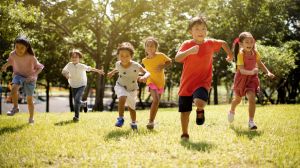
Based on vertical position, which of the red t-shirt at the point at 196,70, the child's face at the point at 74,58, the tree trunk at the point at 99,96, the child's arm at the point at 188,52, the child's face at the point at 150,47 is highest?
the child's face at the point at 150,47

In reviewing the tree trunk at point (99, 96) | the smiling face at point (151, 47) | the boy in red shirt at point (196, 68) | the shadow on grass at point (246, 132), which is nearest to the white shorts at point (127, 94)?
the smiling face at point (151, 47)

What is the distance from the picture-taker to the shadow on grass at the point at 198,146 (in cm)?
517

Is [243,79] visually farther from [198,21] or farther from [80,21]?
[80,21]

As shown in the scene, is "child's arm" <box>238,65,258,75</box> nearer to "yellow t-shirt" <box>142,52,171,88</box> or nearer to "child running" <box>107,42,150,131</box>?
"yellow t-shirt" <box>142,52,171,88</box>

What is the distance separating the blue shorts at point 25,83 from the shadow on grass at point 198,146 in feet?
14.4

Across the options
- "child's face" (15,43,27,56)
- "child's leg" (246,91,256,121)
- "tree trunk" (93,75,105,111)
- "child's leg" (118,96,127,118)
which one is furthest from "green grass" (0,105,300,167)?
"tree trunk" (93,75,105,111)

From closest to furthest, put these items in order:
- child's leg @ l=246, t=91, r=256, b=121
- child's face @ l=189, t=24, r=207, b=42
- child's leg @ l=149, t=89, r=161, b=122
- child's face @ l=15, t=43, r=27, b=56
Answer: child's face @ l=189, t=24, r=207, b=42 → child's leg @ l=246, t=91, r=256, b=121 → child's leg @ l=149, t=89, r=161, b=122 → child's face @ l=15, t=43, r=27, b=56

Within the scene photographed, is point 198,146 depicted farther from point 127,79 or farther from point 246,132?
point 127,79

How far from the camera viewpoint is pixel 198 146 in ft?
17.6

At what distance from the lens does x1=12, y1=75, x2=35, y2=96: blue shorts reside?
8373 millimetres

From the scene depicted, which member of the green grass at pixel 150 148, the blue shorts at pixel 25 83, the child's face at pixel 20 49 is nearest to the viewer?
the green grass at pixel 150 148

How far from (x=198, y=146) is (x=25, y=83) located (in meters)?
4.97

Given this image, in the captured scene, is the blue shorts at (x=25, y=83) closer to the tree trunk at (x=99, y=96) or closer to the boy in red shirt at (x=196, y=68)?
the boy in red shirt at (x=196, y=68)

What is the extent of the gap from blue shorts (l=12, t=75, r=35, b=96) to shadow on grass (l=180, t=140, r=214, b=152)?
14.4 ft
